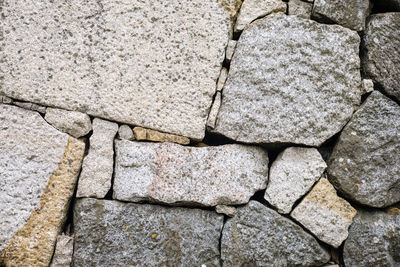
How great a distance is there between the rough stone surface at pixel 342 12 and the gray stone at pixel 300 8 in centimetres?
4

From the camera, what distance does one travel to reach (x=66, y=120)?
4.79 feet

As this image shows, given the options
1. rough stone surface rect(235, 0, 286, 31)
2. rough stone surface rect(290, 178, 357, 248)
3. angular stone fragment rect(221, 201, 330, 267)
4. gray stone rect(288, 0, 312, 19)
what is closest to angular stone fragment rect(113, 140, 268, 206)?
angular stone fragment rect(221, 201, 330, 267)

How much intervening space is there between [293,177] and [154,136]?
72cm

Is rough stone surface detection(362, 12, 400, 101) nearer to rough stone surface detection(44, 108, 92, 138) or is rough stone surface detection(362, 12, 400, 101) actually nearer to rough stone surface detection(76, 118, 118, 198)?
rough stone surface detection(76, 118, 118, 198)

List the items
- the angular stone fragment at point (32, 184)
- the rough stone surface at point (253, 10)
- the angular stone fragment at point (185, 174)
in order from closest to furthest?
the angular stone fragment at point (32, 184), the angular stone fragment at point (185, 174), the rough stone surface at point (253, 10)

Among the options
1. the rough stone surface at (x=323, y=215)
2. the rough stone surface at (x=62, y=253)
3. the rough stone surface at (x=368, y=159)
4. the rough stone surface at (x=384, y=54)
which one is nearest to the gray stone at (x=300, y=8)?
the rough stone surface at (x=384, y=54)

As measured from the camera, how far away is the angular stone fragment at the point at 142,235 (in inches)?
57.2

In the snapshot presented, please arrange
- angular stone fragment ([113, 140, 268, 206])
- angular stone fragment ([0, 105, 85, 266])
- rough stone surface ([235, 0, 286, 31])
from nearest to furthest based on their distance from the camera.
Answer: angular stone fragment ([0, 105, 85, 266]) → angular stone fragment ([113, 140, 268, 206]) → rough stone surface ([235, 0, 286, 31])

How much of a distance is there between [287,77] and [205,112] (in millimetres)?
443

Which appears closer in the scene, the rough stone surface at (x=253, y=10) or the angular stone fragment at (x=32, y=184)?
the angular stone fragment at (x=32, y=184)

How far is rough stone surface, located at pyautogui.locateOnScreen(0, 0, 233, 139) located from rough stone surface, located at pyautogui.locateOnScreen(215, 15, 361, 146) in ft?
0.46

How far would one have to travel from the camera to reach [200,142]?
63.4 inches

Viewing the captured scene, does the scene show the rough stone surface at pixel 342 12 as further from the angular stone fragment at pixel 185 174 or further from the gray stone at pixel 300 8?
the angular stone fragment at pixel 185 174

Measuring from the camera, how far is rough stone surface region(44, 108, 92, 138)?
1454 millimetres
